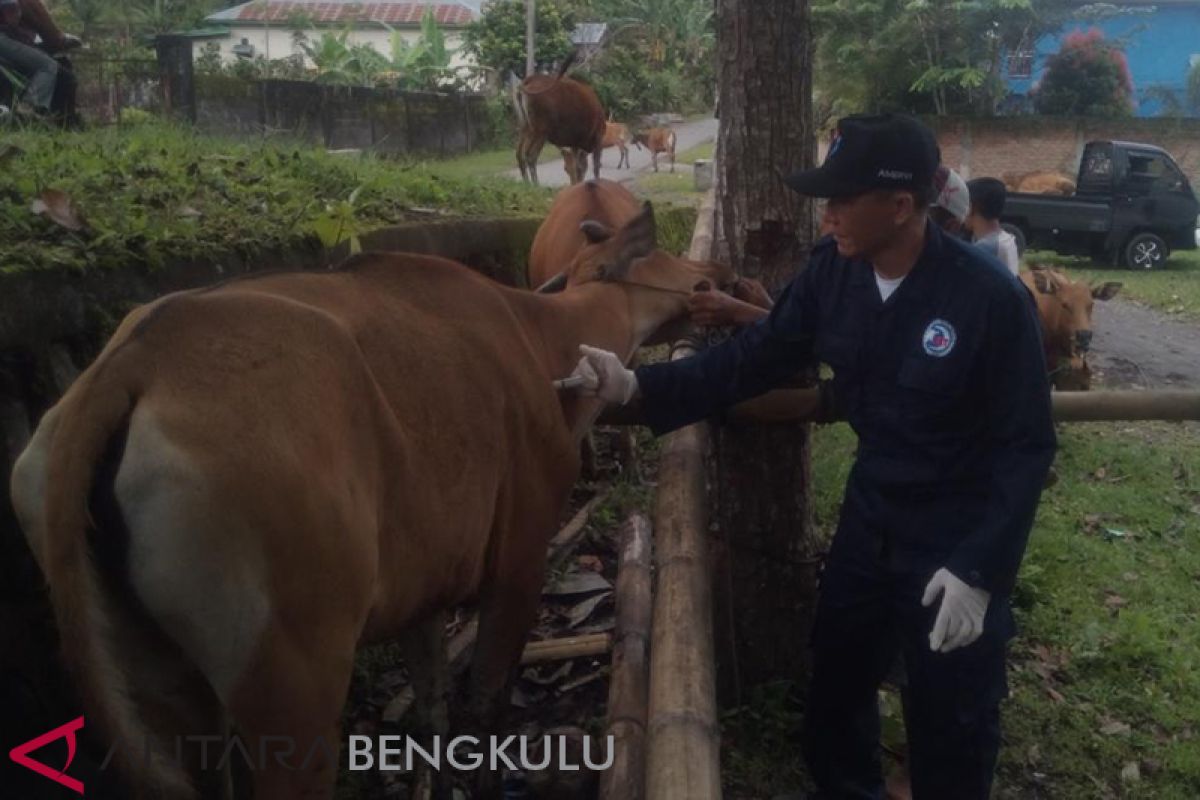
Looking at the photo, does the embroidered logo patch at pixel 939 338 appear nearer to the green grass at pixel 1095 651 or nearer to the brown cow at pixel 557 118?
the green grass at pixel 1095 651

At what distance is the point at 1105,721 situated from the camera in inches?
207

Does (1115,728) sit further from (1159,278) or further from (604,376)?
(1159,278)

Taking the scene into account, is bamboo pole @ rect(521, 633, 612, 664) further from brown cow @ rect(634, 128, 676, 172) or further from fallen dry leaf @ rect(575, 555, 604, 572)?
brown cow @ rect(634, 128, 676, 172)

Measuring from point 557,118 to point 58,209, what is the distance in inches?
412

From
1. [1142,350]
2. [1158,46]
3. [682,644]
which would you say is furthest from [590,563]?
[1158,46]

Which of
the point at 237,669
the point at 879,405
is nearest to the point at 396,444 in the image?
the point at 237,669

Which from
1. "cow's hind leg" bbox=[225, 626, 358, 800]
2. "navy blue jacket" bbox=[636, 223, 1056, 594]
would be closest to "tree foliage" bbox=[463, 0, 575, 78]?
"navy blue jacket" bbox=[636, 223, 1056, 594]

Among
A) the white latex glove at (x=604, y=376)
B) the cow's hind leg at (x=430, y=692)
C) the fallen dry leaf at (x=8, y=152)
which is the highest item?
the fallen dry leaf at (x=8, y=152)

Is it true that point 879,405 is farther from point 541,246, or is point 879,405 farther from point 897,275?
point 541,246

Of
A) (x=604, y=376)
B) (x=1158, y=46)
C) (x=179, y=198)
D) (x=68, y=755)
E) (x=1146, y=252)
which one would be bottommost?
(x=1146, y=252)

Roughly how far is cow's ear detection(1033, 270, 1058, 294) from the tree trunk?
5317 millimetres

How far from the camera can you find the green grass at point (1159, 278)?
1683cm

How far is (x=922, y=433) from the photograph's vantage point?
3.47 m

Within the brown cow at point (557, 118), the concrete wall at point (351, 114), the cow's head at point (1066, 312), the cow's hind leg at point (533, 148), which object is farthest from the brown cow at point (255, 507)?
the concrete wall at point (351, 114)
